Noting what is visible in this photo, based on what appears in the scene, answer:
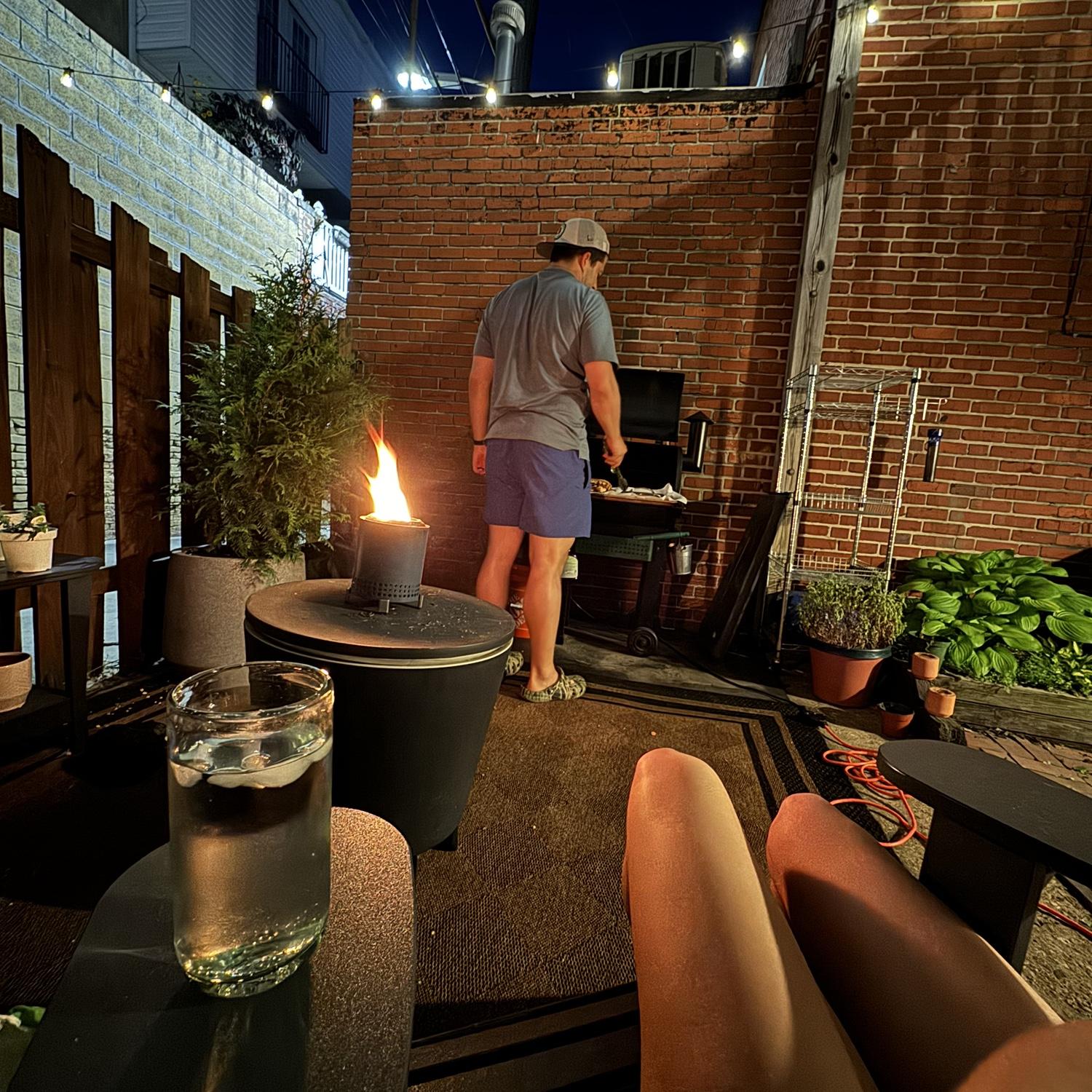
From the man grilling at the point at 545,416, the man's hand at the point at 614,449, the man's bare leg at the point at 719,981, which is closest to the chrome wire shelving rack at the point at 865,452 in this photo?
the man's hand at the point at 614,449

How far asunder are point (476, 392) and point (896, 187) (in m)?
3.14

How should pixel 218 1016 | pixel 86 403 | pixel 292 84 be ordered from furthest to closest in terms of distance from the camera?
pixel 292 84, pixel 86 403, pixel 218 1016

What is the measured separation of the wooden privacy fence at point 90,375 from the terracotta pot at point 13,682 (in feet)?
1.47

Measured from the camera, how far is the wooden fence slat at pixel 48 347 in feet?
7.16

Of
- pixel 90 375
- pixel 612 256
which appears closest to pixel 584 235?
pixel 612 256

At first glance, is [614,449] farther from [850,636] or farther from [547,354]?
[850,636]

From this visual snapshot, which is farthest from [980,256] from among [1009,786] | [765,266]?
[1009,786]

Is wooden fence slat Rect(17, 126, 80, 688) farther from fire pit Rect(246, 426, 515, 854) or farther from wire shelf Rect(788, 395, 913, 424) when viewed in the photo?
wire shelf Rect(788, 395, 913, 424)

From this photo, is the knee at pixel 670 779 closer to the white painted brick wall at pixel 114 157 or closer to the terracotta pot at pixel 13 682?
the terracotta pot at pixel 13 682

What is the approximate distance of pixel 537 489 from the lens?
2.69 metres

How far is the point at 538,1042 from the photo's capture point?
3.33 feet

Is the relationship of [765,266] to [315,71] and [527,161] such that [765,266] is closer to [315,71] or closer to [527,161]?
[527,161]

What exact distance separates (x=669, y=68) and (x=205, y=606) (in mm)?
5175

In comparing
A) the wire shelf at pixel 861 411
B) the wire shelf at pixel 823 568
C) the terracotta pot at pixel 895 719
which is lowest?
the terracotta pot at pixel 895 719
